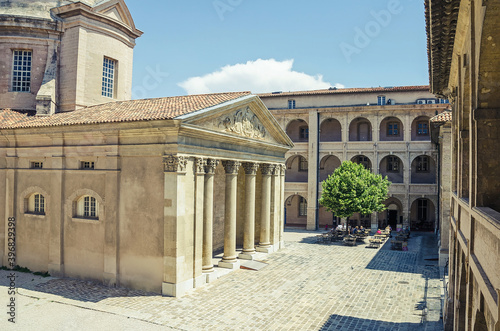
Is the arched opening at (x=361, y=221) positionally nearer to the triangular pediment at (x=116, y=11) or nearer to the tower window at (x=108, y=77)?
the tower window at (x=108, y=77)

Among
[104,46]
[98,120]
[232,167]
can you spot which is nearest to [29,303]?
[98,120]

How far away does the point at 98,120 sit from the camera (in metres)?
17.7

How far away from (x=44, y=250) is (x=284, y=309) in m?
12.5

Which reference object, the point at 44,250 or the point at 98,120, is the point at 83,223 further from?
the point at 98,120

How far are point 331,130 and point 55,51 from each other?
27.3m

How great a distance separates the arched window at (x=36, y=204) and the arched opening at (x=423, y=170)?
110 feet

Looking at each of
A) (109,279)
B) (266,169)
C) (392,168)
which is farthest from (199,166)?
(392,168)

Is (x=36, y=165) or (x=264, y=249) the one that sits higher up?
(x=36, y=165)

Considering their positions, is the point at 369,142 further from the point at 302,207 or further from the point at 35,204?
the point at 35,204

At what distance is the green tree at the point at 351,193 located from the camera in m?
31.7

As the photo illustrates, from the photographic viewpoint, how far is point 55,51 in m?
24.4

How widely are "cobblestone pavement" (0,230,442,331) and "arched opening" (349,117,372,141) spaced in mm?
19828

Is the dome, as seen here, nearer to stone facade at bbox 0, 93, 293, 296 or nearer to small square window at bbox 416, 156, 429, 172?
stone facade at bbox 0, 93, 293, 296

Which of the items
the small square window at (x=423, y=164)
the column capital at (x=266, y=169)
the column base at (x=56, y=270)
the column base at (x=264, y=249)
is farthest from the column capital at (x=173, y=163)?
the small square window at (x=423, y=164)
